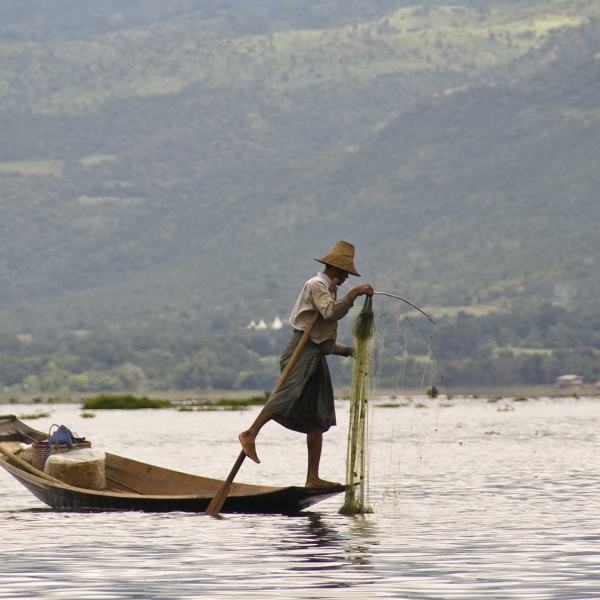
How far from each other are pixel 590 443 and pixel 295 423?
2194 cm

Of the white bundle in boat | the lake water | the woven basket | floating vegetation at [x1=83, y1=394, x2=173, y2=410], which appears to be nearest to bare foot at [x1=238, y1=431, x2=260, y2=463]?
the lake water

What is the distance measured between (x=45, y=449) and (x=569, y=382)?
12897 cm

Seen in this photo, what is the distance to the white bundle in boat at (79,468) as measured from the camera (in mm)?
23250

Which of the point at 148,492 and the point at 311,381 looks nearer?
the point at 311,381

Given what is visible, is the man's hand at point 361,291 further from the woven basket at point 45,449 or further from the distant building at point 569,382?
the distant building at point 569,382

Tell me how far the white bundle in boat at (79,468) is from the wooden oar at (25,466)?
13cm

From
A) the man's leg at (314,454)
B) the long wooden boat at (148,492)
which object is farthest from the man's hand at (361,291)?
the long wooden boat at (148,492)

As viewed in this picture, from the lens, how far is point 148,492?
77.2 feet

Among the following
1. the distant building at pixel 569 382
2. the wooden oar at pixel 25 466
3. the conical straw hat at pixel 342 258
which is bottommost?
the wooden oar at pixel 25 466

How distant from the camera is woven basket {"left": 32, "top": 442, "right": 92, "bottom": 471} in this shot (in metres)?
24.0

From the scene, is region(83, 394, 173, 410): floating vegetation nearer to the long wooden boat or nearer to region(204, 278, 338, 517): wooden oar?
the long wooden boat

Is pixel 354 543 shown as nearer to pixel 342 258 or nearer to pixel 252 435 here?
pixel 252 435

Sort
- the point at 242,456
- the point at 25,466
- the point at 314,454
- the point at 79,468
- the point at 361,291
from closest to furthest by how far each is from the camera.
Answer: the point at 361,291 < the point at 242,456 < the point at 314,454 < the point at 79,468 < the point at 25,466

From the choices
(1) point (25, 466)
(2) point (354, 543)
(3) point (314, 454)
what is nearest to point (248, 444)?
(3) point (314, 454)
